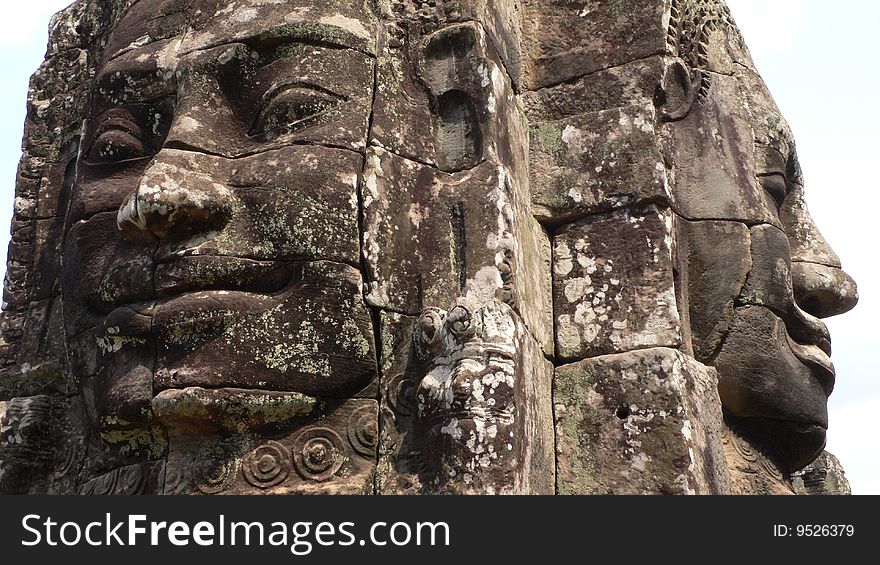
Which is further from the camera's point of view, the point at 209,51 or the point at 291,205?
the point at 209,51

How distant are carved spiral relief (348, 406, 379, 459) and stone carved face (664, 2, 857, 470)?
1786 mm

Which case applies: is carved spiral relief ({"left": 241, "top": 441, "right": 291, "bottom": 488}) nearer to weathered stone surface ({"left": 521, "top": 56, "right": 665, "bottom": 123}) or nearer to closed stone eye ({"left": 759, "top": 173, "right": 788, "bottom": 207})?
weathered stone surface ({"left": 521, "top": 56, "right": 665, "bottom": 123})

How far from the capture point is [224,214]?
17.5ft

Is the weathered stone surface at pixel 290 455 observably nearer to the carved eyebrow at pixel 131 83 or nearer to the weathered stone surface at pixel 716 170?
the carved eyebrow at pixel 131 83

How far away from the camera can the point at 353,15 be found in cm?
580

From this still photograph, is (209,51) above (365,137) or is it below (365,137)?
above

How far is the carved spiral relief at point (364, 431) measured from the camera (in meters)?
5.23

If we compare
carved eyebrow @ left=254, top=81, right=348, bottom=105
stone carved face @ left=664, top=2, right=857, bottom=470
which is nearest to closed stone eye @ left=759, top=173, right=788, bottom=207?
stone carved face @ left=664, top=2, right=857, bottom=470

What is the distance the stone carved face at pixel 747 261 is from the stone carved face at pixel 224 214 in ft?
5.90

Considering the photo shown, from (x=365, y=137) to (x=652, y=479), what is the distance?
1936 mm

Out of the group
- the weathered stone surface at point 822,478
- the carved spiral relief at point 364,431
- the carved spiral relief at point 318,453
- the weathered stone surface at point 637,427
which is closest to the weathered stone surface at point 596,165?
the weathered stone surface at point 637,427

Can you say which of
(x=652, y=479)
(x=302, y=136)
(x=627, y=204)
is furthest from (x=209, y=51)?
(x=652, y=479)
